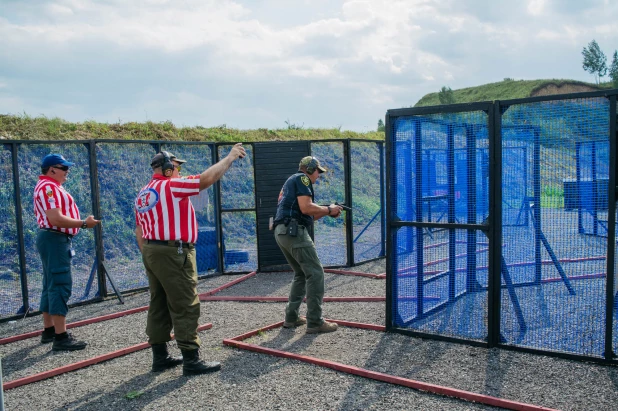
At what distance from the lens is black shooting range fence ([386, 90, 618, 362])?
15.2 feet

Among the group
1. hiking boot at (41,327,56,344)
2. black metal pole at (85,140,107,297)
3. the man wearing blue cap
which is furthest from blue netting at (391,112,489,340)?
black metal pole at (85,140,107,297)

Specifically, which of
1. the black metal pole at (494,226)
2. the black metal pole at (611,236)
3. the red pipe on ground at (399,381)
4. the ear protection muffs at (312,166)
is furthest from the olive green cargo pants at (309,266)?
the black metal pole at (611,236)

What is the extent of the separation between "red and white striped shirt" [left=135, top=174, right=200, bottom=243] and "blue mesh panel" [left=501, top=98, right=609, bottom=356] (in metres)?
2.96

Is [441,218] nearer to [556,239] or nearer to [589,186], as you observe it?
[556,239]

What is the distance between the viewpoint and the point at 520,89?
57.2 metres

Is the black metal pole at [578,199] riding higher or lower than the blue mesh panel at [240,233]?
higher

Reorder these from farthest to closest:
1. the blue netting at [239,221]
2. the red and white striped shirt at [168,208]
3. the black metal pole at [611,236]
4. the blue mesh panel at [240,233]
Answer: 1. the blue mesh panel at [240,233]
2. the blue netting at [239,221]
3. the red and white striped shirt at [168,208]
4. the black metal pole at [611,236]

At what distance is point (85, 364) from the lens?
17.2 ft

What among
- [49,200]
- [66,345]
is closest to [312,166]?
[49,200]

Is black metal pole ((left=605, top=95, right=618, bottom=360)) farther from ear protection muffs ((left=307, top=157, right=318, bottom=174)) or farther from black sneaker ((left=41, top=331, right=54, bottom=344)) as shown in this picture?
black sneaker ((left=41, top=331, right=54, bottom=344))

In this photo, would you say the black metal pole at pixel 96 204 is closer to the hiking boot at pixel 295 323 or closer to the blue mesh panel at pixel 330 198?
the hiking boot at pixel 295 323

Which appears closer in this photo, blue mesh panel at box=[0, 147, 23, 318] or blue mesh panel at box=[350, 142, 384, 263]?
blue mesh panel at box=[0, 147, 23, 318]

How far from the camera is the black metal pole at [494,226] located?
16.5ft

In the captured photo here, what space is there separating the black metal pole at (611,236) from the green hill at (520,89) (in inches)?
1904
